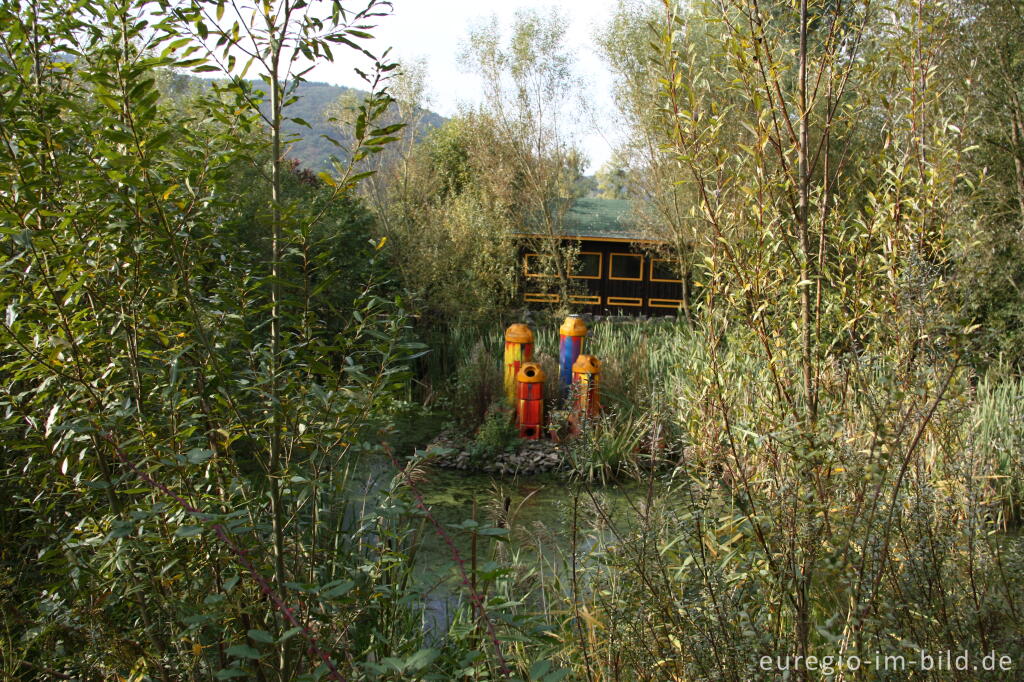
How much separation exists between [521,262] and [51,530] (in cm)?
1664

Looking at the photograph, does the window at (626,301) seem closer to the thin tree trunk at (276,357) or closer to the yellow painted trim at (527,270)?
the yellow painted trim at (527,270)

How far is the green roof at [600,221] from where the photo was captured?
17.7m

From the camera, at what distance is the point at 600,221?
2044 cm

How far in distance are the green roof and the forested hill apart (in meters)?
5.15

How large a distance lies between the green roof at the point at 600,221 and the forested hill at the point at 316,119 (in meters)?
5.15

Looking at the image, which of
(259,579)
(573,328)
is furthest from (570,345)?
(259,579)

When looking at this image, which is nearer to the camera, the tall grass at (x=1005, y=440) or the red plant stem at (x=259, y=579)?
the red plant stem at (x=259, y=579)

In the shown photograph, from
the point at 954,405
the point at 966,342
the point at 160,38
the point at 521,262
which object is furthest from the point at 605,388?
the point at 521,262

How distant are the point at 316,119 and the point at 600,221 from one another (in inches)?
2076

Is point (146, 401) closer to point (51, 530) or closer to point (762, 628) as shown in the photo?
point (51, 530)

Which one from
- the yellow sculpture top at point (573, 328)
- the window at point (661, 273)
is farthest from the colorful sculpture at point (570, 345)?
the window at point (661, 273)

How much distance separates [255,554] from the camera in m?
1.89

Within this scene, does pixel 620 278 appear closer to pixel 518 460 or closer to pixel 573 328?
pixel 573 328

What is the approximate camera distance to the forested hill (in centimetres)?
226
